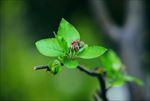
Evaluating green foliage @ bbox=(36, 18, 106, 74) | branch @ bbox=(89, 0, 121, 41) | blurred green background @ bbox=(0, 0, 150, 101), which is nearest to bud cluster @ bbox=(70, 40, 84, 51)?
green foliage @ bbox=(36, 18, 106, 74)

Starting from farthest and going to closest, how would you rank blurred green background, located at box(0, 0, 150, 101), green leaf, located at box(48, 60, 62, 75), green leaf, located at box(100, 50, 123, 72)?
blurred green background, located at box(0, 0, 150, 101)
green leaf, located at box(100, 50, 123, 72)
green leaf, located at box(48, 60, 62, 75)

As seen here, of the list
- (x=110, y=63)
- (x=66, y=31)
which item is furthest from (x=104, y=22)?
(x=66, y=31)

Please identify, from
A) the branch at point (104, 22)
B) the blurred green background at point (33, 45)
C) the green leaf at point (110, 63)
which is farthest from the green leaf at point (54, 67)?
the blurred green background at point (33, 45)

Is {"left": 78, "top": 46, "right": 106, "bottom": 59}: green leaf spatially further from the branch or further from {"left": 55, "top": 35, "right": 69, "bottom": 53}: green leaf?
the branch

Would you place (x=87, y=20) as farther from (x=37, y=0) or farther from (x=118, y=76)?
(x=118, y=76)

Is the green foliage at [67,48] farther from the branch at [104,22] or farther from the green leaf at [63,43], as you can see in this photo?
the branch at [104,22]
